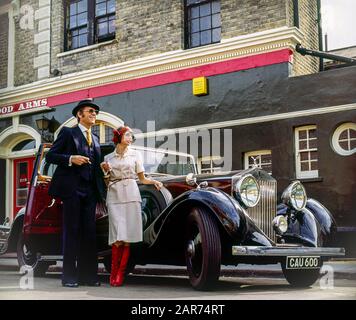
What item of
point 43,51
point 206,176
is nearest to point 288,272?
point 206,176

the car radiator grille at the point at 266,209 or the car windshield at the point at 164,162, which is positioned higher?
the car windshield at the point at 164,162

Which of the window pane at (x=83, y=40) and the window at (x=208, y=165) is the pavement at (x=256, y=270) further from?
the window pane at (x=83, y=40)

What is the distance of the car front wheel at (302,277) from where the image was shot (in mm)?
4344

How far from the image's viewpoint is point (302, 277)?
440 cm

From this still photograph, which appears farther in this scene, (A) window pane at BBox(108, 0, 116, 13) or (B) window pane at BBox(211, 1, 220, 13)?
(B) window pane at BBox(211, 1, 220, 13)

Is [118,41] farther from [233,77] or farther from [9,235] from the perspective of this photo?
[9,235]

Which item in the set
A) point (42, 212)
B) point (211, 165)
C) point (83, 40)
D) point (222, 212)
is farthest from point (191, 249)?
point (83, 40)

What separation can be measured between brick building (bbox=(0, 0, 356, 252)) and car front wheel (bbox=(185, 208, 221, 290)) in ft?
8.24

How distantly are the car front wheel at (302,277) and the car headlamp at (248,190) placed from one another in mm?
747

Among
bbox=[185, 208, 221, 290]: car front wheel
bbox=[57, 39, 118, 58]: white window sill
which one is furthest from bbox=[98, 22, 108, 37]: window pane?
bbox=[185, 208, 221, 290]: car front wheel

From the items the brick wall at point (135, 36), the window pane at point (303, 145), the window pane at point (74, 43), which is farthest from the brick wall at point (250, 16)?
the window pane at point (74, 43)

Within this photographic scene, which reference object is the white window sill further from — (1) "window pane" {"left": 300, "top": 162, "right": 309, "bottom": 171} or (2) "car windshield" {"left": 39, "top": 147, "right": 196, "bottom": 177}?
(1) "window pane" {"left": 300, "top": 162, "right": 309, "bottom": 171}

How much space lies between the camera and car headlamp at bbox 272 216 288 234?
4.15 m

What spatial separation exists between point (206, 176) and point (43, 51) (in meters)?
3.63
